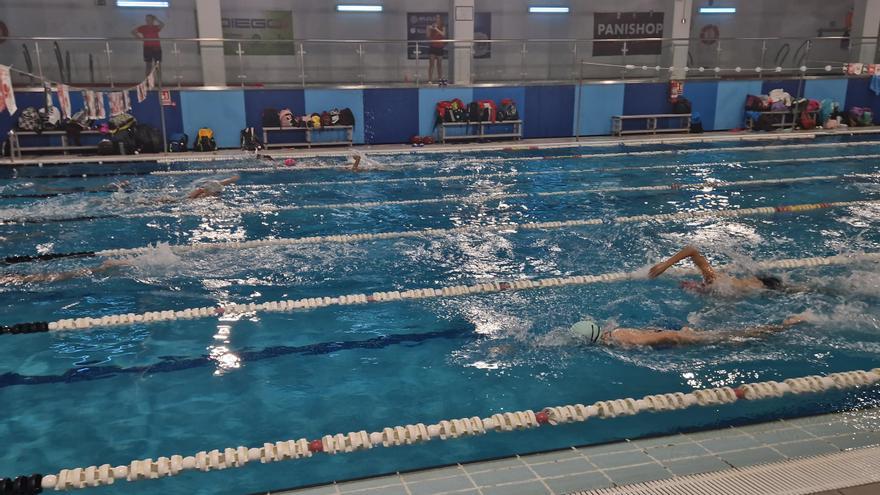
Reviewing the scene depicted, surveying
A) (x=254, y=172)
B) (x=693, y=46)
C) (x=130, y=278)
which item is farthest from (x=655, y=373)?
(x=693, y=46)

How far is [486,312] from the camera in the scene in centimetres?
534

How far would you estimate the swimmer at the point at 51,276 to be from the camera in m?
6.04

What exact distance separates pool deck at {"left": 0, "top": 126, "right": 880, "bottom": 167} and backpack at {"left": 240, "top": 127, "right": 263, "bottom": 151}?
0.23 metres

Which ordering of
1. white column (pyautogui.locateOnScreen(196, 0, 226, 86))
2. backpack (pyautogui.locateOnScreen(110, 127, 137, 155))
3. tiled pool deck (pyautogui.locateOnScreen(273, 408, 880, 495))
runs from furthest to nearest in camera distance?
white column (pyautogui.locateOnScreen(196, 0, 226, 86)) → backpack (pyautogui.locateOnScreen(110, 127, 137, 155)) → tiled pool deck (pyautogui.locateOnScreen(273, 408, 880, 495))

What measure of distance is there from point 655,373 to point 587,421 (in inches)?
30.4

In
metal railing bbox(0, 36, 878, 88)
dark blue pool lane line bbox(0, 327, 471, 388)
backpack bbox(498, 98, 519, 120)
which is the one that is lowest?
dark blue pool lane line bbox(0, 327, 471, 388)

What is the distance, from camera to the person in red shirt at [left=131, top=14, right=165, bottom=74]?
53.5ft

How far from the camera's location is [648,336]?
466cm

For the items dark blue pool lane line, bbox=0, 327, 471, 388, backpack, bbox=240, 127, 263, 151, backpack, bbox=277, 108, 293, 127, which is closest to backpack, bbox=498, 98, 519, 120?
backpack, bbox=277, 108, 293, 127

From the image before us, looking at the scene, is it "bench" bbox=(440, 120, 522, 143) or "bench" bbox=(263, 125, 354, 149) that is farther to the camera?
"bench" bbox=(440, 120, 522, 143)

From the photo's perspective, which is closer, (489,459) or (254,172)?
(489,459)

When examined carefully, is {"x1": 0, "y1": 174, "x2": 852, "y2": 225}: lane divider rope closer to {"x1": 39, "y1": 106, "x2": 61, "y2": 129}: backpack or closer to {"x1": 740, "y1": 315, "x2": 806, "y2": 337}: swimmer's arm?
{"x1": 740, "y1": 315, "x2": 806, "y2": 337}: swimmer's arm

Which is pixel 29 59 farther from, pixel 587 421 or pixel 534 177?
pixel 587 421

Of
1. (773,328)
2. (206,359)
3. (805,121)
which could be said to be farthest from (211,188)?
(805,121)
